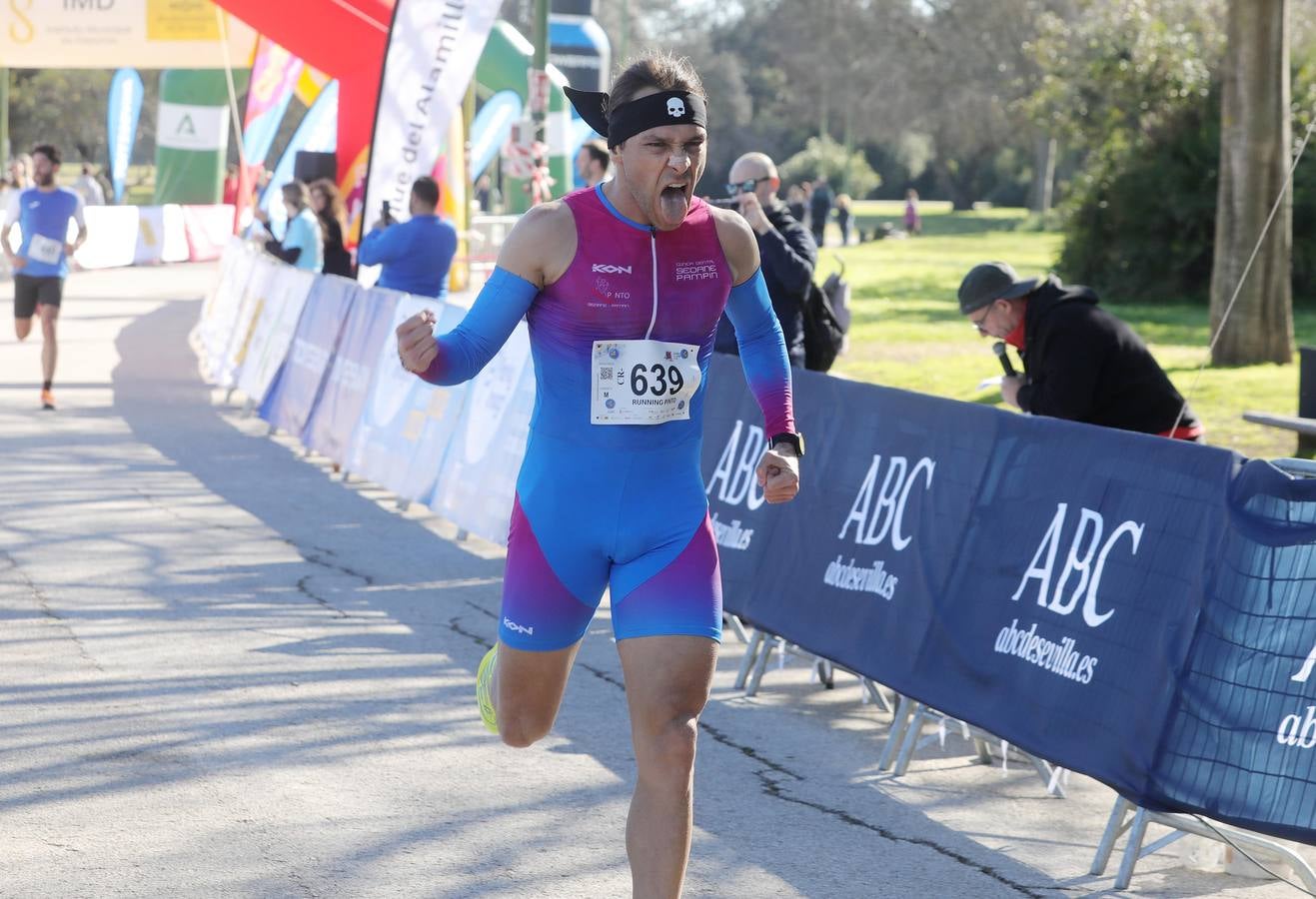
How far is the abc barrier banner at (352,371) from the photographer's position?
481 inches

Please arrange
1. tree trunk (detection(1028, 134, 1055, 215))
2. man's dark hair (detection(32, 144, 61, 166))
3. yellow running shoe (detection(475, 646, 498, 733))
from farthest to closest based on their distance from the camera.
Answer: tree trunk (detection(1028, 134, 1055, 215)), man's dark hair (detection(32, 144, 61, 166)), yellow running shoe (detection(475, 646, 498, 733))

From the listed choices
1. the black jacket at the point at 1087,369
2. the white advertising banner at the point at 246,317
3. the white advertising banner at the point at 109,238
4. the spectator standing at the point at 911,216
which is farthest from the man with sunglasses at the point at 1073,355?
the spectator standing at the point at 911,216

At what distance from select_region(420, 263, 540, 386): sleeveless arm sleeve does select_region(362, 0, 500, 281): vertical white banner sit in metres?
12.9

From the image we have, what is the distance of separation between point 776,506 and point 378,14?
14.2 metres

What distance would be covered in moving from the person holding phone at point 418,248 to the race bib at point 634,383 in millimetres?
8287

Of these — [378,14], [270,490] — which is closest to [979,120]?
[378,14]

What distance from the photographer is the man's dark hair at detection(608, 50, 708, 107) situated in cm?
436

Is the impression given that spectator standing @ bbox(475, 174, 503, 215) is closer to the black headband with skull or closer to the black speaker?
the black speaker

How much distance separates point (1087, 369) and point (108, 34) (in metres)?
30.4

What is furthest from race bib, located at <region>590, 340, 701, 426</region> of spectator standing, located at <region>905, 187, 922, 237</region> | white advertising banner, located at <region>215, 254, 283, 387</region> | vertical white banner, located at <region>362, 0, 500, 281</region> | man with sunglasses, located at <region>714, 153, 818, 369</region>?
spectator standing, located at <region>905, 187, 922, 237</region>

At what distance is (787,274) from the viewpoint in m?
9.37

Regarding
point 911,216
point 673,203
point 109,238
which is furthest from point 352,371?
point 911,216

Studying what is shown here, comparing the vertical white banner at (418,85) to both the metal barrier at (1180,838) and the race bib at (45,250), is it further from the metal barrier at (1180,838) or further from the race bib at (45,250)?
the metal barrier at (1180,838)

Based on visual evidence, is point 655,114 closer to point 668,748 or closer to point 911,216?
point 668,748
